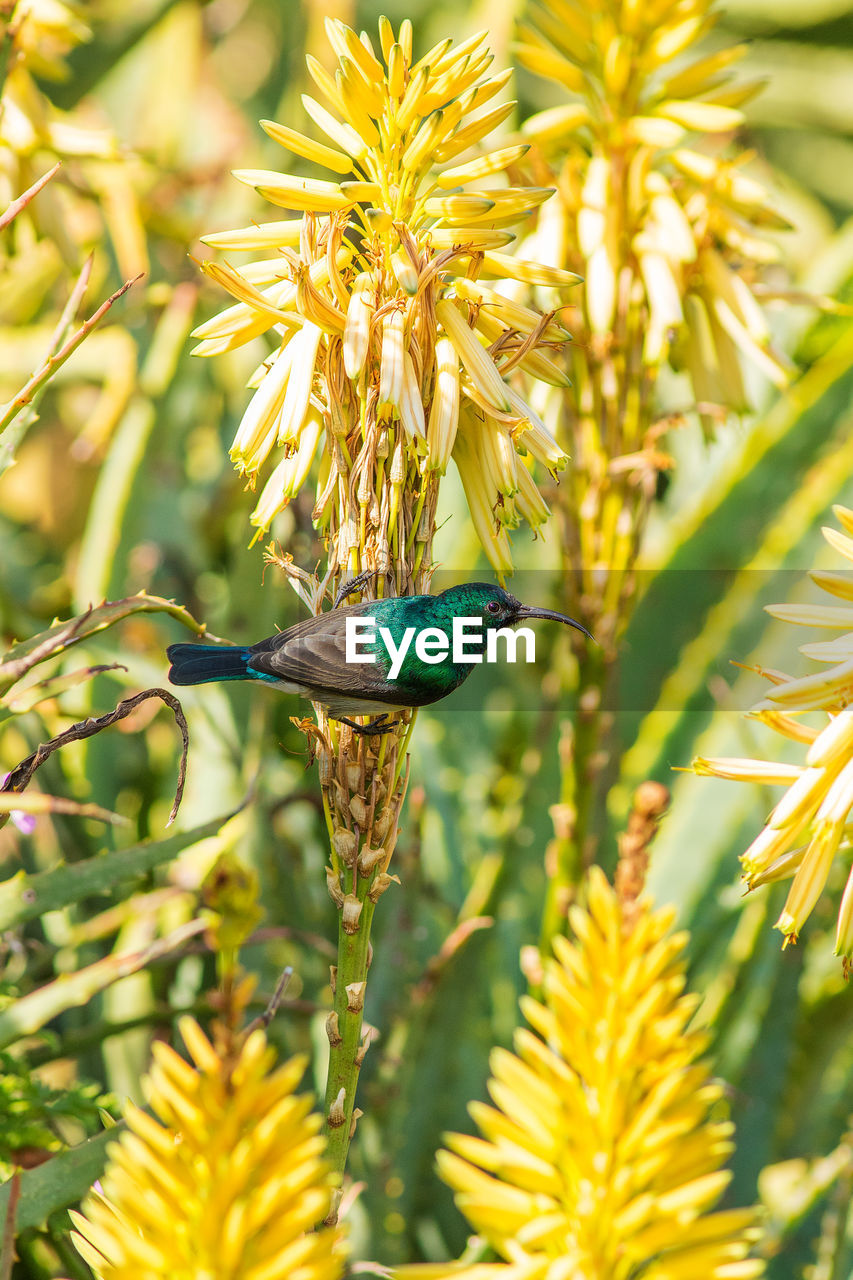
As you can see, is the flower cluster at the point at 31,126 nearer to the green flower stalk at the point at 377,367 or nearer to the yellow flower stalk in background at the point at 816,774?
the green flower stalk at the point at 377,367

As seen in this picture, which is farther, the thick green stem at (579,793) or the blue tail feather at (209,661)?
the thick green stem at (579,793)

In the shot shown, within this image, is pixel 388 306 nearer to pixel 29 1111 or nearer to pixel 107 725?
pixel 107 725

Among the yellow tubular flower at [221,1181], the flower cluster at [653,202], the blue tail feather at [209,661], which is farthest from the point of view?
the flower cluster at [653,202]

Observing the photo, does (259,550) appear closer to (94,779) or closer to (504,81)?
(94,779)

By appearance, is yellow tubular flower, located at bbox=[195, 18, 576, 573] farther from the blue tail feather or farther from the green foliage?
the green foliage

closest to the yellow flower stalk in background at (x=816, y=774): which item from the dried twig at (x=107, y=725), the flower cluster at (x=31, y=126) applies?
the dried twig at (x=107, y=725)
